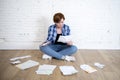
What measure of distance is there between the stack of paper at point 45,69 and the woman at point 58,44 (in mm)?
353

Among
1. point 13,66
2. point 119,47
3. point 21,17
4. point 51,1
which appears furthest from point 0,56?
point 119,47

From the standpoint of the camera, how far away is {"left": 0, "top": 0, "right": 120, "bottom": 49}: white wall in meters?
3.22

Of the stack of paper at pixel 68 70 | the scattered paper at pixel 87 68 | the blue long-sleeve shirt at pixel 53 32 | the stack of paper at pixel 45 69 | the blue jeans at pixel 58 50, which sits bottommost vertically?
the scattered paper at pixel 87 68

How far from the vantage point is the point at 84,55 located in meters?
3.09

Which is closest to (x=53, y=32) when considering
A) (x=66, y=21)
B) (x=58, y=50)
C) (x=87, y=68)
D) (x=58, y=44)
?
(x=58, y=44)

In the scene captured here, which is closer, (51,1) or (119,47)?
(51,1)

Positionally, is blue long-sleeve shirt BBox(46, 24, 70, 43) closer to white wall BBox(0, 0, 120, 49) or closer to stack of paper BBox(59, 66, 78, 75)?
white wall BBox(0, 0, 120, 49)

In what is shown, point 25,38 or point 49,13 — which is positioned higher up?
point 49,13

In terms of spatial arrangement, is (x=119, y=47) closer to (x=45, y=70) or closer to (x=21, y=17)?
(x=45, y=70)

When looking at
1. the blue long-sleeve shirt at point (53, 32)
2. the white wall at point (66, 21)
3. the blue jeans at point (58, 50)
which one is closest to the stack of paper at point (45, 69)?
the blue jeans at point (58, 50)

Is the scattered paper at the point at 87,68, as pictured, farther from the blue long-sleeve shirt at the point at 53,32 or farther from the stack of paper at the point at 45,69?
the blue long-sleeve shirt at the point at 53,32

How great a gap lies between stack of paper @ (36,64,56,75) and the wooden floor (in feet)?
0.20

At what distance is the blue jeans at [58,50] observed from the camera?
2778 mm

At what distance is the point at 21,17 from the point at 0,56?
92 centimetres
